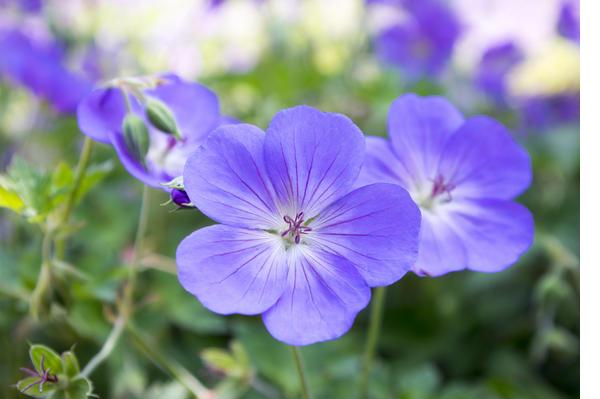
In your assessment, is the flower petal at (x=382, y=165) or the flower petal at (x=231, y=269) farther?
the flower petal at (x=382, y=165)

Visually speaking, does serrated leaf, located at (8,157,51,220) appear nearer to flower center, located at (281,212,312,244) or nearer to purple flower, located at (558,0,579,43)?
flower center, located at (281,212,312,244)

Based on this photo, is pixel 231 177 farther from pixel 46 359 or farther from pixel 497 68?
pixel 497 68

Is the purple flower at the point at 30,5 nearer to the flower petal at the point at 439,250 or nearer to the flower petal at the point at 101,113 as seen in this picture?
the flower petal at the point at 101,113

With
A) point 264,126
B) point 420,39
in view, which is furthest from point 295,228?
point 420,39

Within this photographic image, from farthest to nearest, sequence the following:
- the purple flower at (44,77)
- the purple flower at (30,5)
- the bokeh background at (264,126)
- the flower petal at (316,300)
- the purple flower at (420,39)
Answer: the purple flower at (420,39), the purple flower at (30,5), the purple flower at (44,77), the bokeh background at (264,126), the flower petal at (316,300)

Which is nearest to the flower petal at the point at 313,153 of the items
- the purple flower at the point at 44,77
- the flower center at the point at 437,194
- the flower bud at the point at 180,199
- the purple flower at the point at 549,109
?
the flower bud at the point at 180,199
